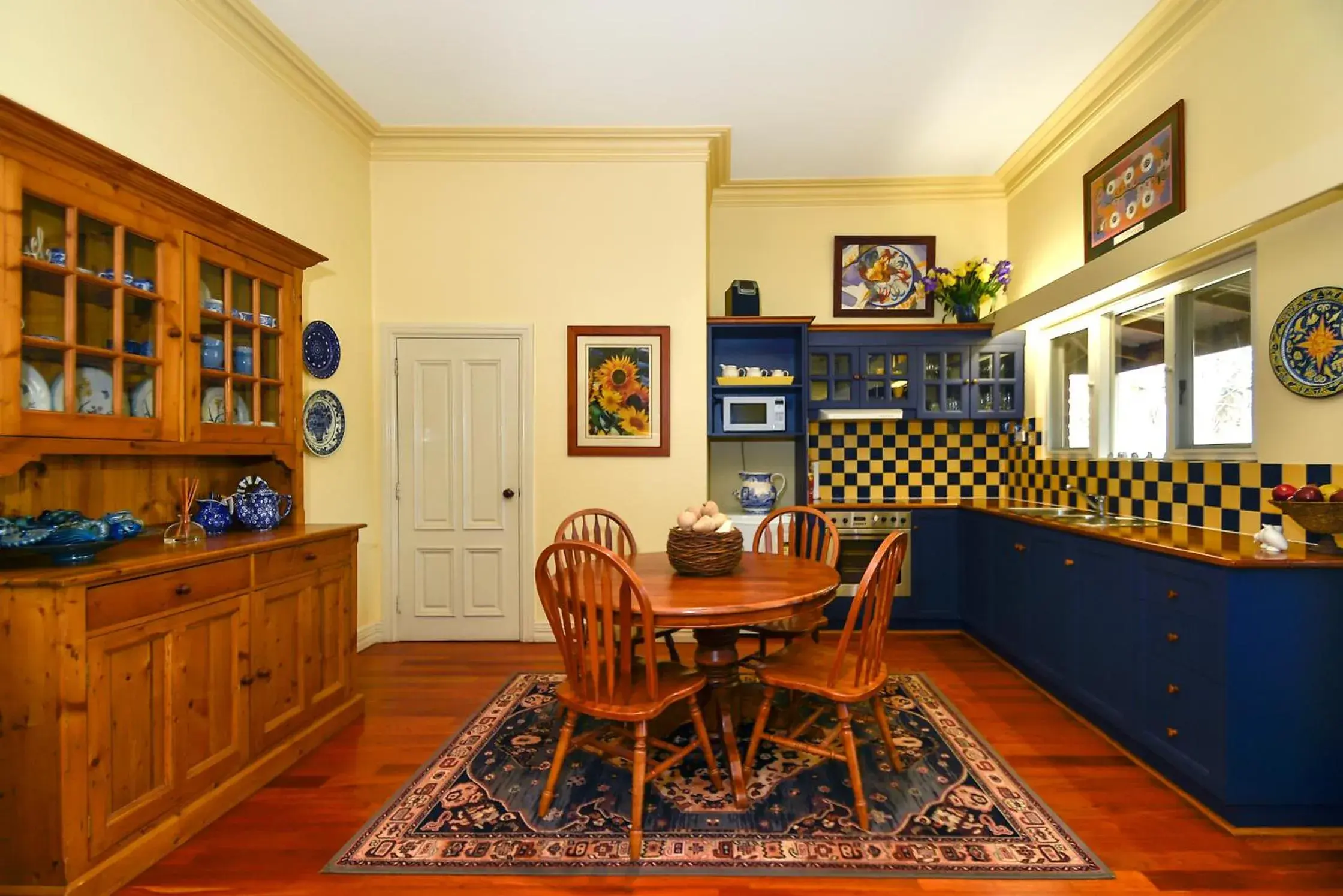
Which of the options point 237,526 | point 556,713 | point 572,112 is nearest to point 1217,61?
point 572,112

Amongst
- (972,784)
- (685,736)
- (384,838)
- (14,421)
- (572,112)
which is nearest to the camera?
(14,421)

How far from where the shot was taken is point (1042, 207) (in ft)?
13.8

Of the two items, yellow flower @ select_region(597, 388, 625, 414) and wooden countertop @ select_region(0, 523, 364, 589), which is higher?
yellow flower @ select_region(597, 388, 625, 414)

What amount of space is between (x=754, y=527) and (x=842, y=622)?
38.5 inches

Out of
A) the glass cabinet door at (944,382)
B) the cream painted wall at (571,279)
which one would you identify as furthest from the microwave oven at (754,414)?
the glass cabinet door at (944,382)

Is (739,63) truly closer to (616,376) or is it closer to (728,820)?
(616,376)

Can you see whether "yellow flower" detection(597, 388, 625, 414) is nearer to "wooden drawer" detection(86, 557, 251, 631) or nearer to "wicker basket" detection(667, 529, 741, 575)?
"wicker basket" detection(667, 529, 741, 575)

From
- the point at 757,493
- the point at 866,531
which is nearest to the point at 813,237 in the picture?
the point at 757,493

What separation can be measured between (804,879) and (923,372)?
3.39m

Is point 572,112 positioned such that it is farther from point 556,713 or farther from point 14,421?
point 556,713

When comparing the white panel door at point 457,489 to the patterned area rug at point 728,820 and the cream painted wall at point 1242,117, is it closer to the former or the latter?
the patterned area rug at point 728,820

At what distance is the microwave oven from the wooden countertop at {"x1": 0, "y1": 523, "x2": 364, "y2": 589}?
2.47m

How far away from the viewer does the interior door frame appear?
404cm

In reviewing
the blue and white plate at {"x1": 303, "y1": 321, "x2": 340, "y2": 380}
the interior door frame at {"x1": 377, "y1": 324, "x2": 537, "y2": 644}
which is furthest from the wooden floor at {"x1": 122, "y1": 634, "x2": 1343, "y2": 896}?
Answer: the blue and white plate at {"x1": 303, "y1": 321, "x2": 340, "y2": 380}
